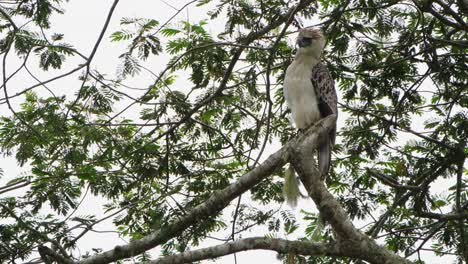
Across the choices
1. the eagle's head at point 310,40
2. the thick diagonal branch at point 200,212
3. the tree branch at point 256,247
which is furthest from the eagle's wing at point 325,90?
the tree branch at point 256,247

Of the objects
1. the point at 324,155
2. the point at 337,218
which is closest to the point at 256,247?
the point at 337,218

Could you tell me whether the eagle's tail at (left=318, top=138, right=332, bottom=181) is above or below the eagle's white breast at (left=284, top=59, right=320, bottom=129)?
below

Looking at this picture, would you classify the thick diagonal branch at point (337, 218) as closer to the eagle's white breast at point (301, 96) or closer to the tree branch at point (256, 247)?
the tree branch at point (256, 247)

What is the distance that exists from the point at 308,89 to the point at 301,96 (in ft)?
0.29

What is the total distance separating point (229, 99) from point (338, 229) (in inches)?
91.6

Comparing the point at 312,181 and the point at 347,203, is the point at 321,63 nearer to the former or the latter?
the point at 347,203

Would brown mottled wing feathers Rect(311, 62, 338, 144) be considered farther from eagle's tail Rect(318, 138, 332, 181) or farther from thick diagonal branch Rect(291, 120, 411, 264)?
thick diagonal branch Rect(291, 120, 411, 264)

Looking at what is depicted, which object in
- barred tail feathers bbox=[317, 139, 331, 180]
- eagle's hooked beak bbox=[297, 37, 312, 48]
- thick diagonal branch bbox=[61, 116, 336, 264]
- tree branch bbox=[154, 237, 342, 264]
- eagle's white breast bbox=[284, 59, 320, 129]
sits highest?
eagle's hooked beak bbox=[297, 37, 312, 48]

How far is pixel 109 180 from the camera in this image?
229 inches

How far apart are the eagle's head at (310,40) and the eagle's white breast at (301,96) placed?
0.60ft

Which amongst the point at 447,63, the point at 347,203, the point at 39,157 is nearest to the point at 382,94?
the point at 447,63

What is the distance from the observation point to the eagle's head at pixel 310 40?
6086mm

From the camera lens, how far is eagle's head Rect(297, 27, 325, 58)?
609cm

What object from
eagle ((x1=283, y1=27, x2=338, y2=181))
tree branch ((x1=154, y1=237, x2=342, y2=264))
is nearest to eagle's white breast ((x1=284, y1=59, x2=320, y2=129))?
eagle ((x1=283, y1=27, x2=338, y2=181))
